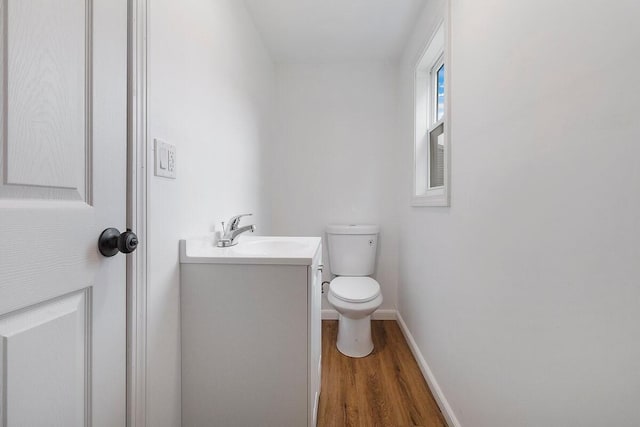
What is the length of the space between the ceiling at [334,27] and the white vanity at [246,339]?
1.63m

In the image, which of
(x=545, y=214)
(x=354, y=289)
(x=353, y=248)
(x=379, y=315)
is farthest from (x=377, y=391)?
(x=545, y=214)

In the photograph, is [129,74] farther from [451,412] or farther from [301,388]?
[451,412]

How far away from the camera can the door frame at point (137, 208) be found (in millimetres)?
728

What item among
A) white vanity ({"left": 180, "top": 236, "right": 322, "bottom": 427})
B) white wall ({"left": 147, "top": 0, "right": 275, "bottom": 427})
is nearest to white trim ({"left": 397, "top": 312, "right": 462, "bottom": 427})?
white vanity ({"left": 180, "top": 236, "right": 322, "bottom": 427})

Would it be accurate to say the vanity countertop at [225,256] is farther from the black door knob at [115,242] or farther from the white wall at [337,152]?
the white wall at [337,152]

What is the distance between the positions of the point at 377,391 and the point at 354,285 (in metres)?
0.63

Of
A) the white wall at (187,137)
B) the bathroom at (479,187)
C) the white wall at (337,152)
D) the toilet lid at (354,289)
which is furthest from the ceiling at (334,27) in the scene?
the toilet lid at (354,289)

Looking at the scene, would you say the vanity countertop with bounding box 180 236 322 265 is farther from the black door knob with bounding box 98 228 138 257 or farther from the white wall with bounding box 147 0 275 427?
the black door knob with bounding box 98 228 138 257

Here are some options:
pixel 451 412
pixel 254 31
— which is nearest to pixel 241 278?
pixel 451 412

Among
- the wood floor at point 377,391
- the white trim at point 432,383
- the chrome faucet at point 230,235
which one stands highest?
the chrome faucet at point 230,235

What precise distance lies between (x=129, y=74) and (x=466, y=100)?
1227 millimetres

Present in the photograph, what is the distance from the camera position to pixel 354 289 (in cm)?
178

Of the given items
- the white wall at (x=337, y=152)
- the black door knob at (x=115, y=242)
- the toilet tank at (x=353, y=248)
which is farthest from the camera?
the white wall at (x=337, y=152)

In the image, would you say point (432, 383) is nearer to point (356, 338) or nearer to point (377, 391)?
point (377, 391)
